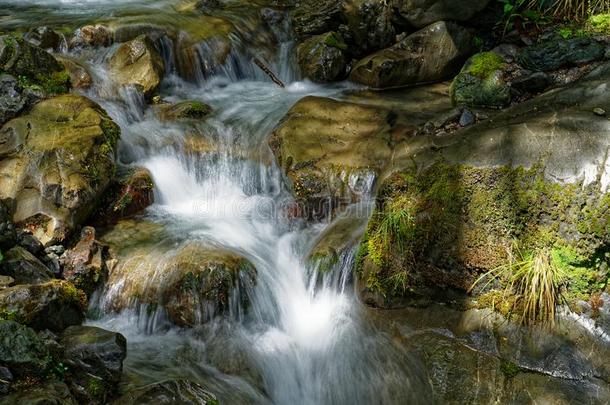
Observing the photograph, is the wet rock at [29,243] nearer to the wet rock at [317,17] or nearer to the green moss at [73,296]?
the green moss at [73,296]

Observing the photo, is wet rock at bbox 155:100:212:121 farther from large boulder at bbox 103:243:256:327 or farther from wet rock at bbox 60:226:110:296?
large boulder at bbox 103:243:256:327

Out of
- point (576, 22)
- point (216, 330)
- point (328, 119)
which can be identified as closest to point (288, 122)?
point (328, 119)

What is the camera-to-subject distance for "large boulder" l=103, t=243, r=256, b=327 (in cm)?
596

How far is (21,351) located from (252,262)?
121 inches

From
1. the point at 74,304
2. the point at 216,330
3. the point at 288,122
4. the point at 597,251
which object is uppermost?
the point at 288,122

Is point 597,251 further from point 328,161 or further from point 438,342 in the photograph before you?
point 328,161

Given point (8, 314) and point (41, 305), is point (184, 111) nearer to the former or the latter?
point (41, 305)

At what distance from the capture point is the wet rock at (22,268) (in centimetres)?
536

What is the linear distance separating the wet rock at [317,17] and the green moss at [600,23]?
16.9 feet

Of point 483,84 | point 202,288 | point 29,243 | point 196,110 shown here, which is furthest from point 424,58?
point 29,243

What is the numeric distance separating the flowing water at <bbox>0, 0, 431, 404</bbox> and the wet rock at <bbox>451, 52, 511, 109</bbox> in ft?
6.85

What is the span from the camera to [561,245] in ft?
16.8

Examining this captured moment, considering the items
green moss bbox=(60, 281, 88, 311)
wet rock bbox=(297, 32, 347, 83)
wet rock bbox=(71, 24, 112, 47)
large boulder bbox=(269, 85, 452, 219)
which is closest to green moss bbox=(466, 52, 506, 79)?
large boulder bbox=(269, 85, 452, 219)

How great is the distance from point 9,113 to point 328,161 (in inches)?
178
